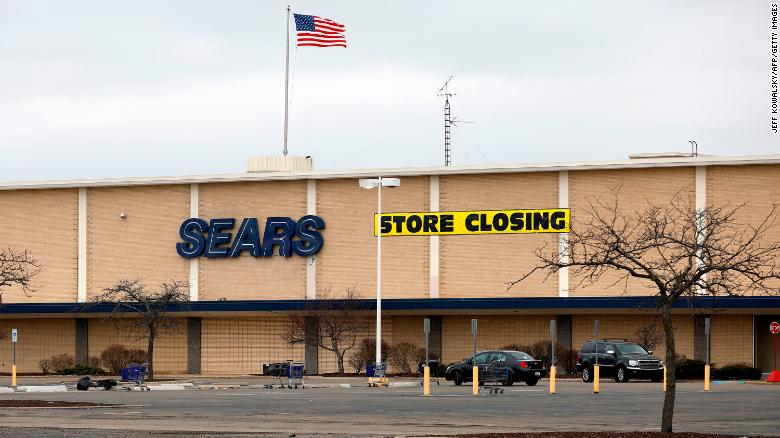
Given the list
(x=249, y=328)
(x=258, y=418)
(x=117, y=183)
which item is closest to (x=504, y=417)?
(x=258, y=418)

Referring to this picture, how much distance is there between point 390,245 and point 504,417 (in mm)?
37735

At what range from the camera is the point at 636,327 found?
6550 cm

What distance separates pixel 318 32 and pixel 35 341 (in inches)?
895

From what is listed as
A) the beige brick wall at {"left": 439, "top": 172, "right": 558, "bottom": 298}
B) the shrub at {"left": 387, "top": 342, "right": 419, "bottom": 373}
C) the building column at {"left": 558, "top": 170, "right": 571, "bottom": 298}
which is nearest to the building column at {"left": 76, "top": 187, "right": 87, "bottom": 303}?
the shrub at {"left": 387, "top": 342, "right": 419, "bottom": 373}

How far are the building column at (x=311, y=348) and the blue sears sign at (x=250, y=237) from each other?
3.67m

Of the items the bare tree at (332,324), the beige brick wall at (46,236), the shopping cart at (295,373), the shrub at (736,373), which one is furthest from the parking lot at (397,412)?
the beige brick wall at (46,236)

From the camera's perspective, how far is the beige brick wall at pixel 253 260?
2761 inches

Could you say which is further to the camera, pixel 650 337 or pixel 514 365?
pixel 650 337

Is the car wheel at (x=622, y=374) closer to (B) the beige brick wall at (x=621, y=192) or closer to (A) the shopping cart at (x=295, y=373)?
(B) the beige brick wall at (x=621, y=192)

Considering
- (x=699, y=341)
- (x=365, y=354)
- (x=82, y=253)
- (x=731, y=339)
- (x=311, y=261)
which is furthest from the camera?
(x=82, y=253)

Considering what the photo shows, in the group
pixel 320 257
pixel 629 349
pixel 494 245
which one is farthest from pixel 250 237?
pixel 629 349

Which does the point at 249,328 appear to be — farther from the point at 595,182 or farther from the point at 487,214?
the point at 595,182

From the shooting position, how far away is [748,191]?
207ft

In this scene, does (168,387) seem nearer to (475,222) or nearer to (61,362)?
(475,222)
